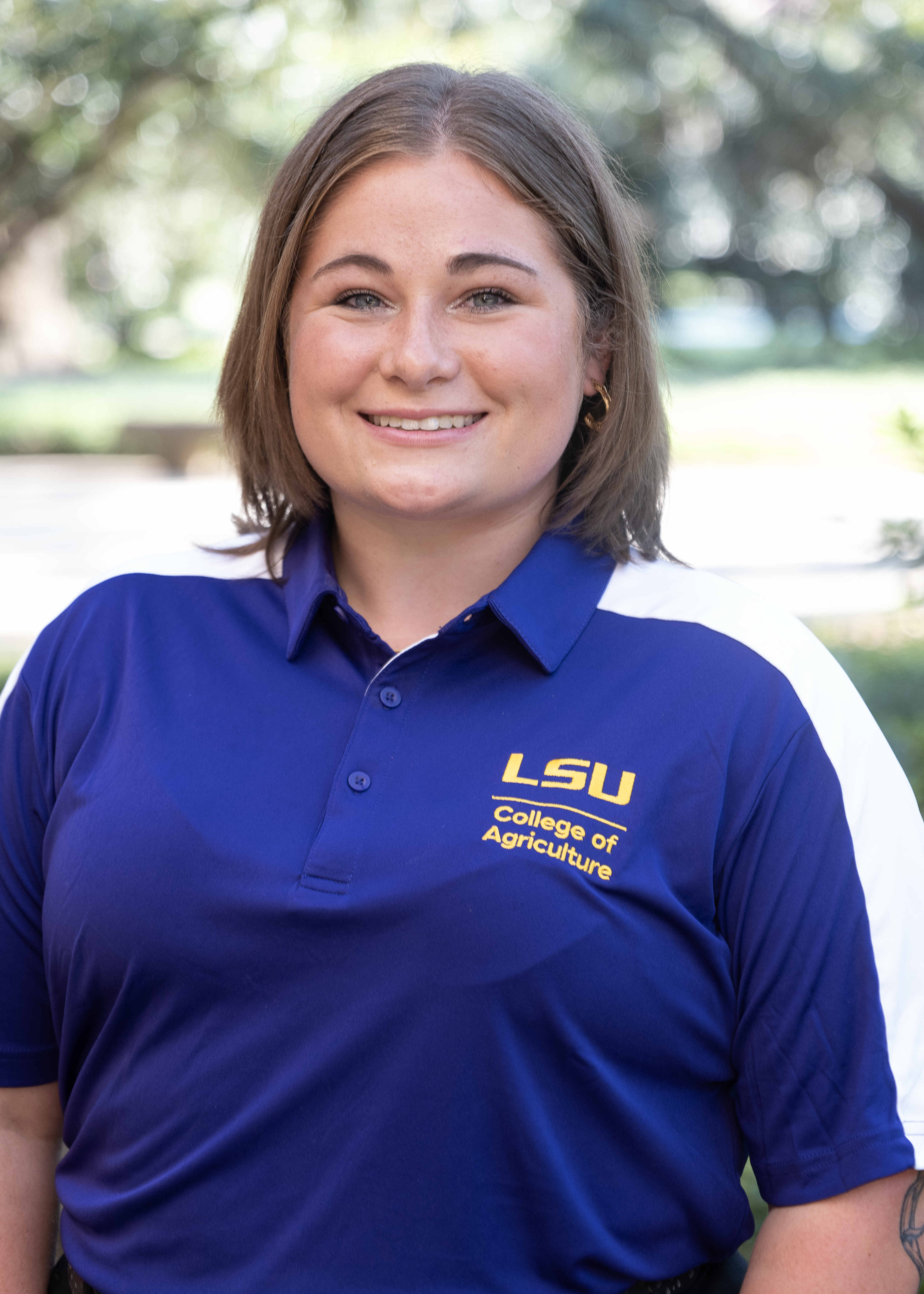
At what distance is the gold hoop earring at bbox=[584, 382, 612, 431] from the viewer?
6.57 feet

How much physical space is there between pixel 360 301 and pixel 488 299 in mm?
179

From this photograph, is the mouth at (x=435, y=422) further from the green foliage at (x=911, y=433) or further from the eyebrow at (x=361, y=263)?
the green foliage at (x=911, y=433)

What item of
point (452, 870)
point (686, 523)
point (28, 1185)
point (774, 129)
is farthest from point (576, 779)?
point (774, 129)

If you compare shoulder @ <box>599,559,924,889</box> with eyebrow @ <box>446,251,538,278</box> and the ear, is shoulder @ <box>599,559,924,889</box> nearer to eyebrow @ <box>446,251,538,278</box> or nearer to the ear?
the ear

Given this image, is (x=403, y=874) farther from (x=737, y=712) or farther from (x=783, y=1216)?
(x=783, y=1216)

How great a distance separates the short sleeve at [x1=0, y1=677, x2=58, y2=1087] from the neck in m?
0.50

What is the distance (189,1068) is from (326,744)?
1.44 feet

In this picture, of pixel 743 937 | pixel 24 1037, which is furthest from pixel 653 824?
pixel 24 1037

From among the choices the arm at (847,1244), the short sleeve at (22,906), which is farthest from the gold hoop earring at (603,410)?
the arm at (847,1244)

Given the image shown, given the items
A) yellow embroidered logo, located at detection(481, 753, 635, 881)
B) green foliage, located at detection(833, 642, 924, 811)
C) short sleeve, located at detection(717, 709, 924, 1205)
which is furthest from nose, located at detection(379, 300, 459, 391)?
green foliage, located at detection(833, 642, 924, 811)

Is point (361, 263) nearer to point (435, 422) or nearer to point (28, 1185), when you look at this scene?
point (435, 422)

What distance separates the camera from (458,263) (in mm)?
1706

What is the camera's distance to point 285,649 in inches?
72.4

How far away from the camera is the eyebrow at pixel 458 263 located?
1706mm
